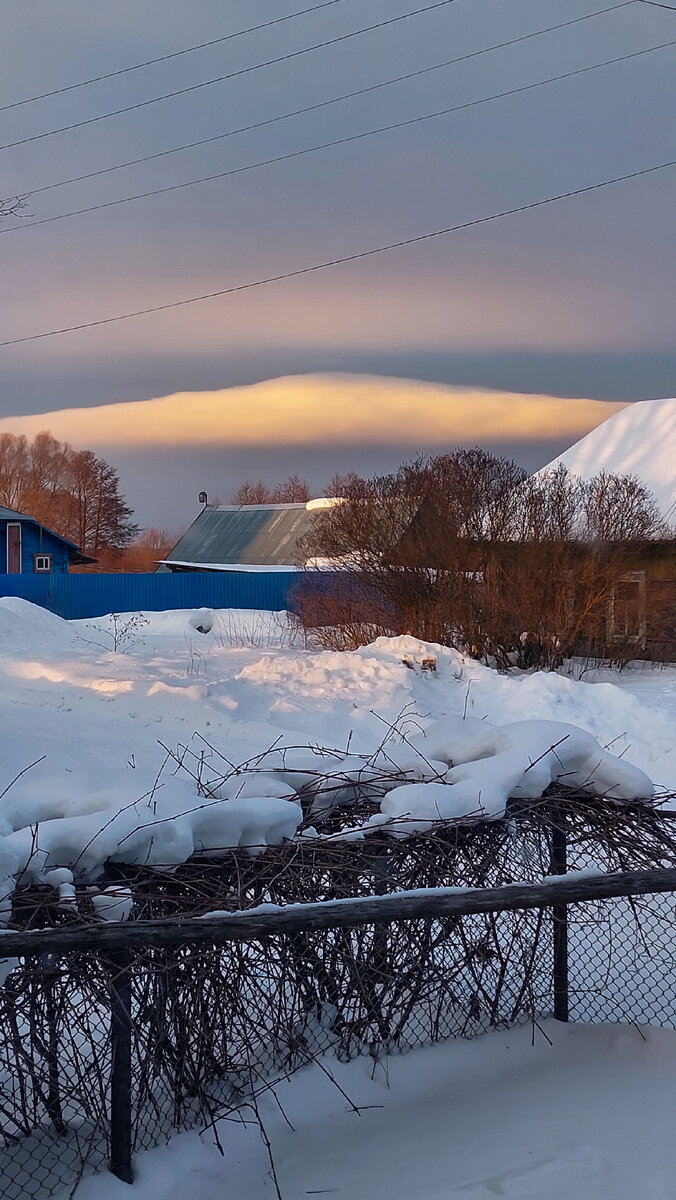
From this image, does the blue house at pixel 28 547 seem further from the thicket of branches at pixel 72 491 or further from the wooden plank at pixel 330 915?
the wooden plank at pixel 330 915

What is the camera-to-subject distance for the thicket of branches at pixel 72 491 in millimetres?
67000

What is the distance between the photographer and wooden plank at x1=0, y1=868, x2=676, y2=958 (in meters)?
2.84

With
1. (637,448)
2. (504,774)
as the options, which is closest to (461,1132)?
(504,774)

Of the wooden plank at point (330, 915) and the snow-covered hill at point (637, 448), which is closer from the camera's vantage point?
the wooden plank at point (330, 915)

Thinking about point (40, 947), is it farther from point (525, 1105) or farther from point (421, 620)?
point (421, 620)

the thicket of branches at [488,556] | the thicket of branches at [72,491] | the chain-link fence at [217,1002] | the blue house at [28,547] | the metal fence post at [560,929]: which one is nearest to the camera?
the chain-link fence at [217,1002]

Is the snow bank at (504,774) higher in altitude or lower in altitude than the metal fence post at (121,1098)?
higher

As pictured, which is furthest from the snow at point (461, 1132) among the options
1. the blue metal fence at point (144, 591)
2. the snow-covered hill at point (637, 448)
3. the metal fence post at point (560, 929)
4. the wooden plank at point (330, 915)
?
the blue metal fence at point (144, 591)

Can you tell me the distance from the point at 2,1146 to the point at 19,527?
145ft

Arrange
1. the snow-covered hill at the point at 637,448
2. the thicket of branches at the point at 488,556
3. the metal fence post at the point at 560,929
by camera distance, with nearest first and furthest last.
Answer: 1. the metal fence post at the point at 560,929
2. the thicket of branches at the point at 488,556
3. the snow-covered hill at the point at 637,448

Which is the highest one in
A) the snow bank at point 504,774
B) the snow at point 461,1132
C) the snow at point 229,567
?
the snow at point 229,567

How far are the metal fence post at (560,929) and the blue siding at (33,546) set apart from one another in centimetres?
4231

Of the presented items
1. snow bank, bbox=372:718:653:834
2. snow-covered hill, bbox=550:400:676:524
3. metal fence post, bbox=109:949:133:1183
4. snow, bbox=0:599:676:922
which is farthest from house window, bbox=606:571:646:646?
metal fence post, bbox=109:949:133:1183

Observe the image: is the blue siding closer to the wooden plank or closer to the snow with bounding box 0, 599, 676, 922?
the snow with bounding box 0, 599, 676, 922
